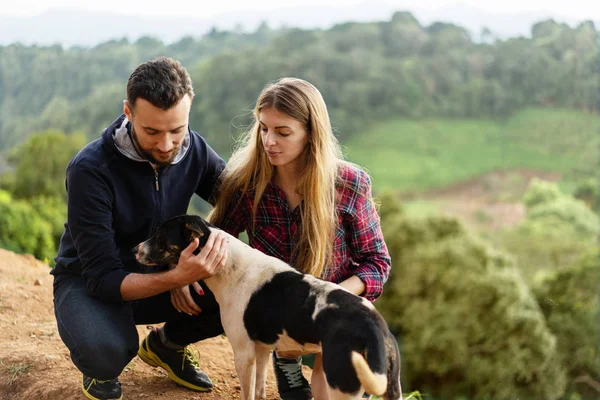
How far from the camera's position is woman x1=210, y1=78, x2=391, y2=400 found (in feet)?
12.7

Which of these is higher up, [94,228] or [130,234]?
[94,228]

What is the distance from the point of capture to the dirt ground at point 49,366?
14.2 feet

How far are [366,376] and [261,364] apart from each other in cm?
98

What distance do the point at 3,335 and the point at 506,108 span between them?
28.5 metres

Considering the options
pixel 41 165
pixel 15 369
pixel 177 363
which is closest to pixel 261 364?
pixel 177 363

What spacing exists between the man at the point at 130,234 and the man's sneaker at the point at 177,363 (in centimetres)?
16

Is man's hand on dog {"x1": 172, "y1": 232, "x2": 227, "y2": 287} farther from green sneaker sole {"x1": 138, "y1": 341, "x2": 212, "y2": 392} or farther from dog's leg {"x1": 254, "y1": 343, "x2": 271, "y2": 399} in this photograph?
green sneaker sole {"x1": 138, "y1": 341, "x2": 212, "y2": 392}

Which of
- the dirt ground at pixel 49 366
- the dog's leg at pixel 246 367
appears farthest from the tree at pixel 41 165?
the dog's leg at pixel 246 367

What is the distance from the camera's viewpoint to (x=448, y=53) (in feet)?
→ 113

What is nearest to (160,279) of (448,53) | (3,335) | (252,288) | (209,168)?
(252,288)

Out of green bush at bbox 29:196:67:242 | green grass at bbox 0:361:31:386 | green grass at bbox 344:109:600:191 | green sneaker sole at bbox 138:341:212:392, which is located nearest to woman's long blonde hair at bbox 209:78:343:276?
green sneaker sole at bbox 138:341:212:392

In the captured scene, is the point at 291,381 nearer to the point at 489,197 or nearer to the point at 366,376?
the point at 366,376

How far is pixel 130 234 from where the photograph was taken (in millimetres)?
3996

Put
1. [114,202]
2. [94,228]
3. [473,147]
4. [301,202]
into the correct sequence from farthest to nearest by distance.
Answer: [473,147] < [301,202] < [114,202] < [94,228]
